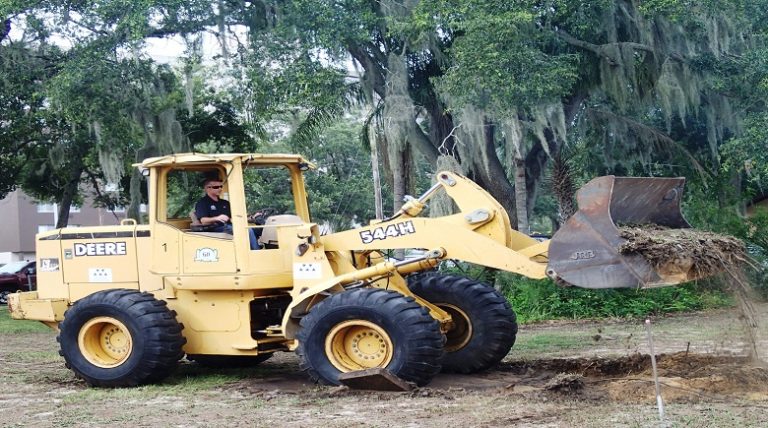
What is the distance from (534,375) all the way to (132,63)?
Answer: 13617 mm

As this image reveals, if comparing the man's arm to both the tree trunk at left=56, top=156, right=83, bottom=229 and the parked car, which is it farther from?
the parked car

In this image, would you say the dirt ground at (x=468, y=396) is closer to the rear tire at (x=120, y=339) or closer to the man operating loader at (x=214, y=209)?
the rear tire at (x=120, y=339)

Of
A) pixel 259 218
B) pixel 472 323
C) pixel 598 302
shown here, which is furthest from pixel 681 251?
pixel 598 302

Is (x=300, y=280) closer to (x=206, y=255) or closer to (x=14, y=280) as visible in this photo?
(x=206, y=255)

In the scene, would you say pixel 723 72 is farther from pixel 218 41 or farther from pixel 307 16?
pixel 218 41

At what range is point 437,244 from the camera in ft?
Result: 33.2

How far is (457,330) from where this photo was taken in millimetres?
10961

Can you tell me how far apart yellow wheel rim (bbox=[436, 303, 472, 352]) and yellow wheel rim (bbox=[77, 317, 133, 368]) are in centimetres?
326

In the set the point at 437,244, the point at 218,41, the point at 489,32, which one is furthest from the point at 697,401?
the point at 218,41

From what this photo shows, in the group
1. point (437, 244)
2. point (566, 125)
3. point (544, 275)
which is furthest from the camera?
point (566, 125)

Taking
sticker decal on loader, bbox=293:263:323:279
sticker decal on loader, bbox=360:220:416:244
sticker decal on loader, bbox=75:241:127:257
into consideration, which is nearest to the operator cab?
sticker decal on loader, bbox=293:263:323:279

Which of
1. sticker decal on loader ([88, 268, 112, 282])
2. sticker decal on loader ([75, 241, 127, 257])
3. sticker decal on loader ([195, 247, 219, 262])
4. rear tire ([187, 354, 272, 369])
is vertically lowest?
rear tire ([187, 354, 272, 369])

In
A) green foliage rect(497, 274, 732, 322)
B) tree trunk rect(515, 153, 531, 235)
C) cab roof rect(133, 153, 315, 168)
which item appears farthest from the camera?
tree trunk rect(515, 153, 531, 235)

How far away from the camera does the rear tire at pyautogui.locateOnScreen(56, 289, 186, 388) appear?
34.2 feet
